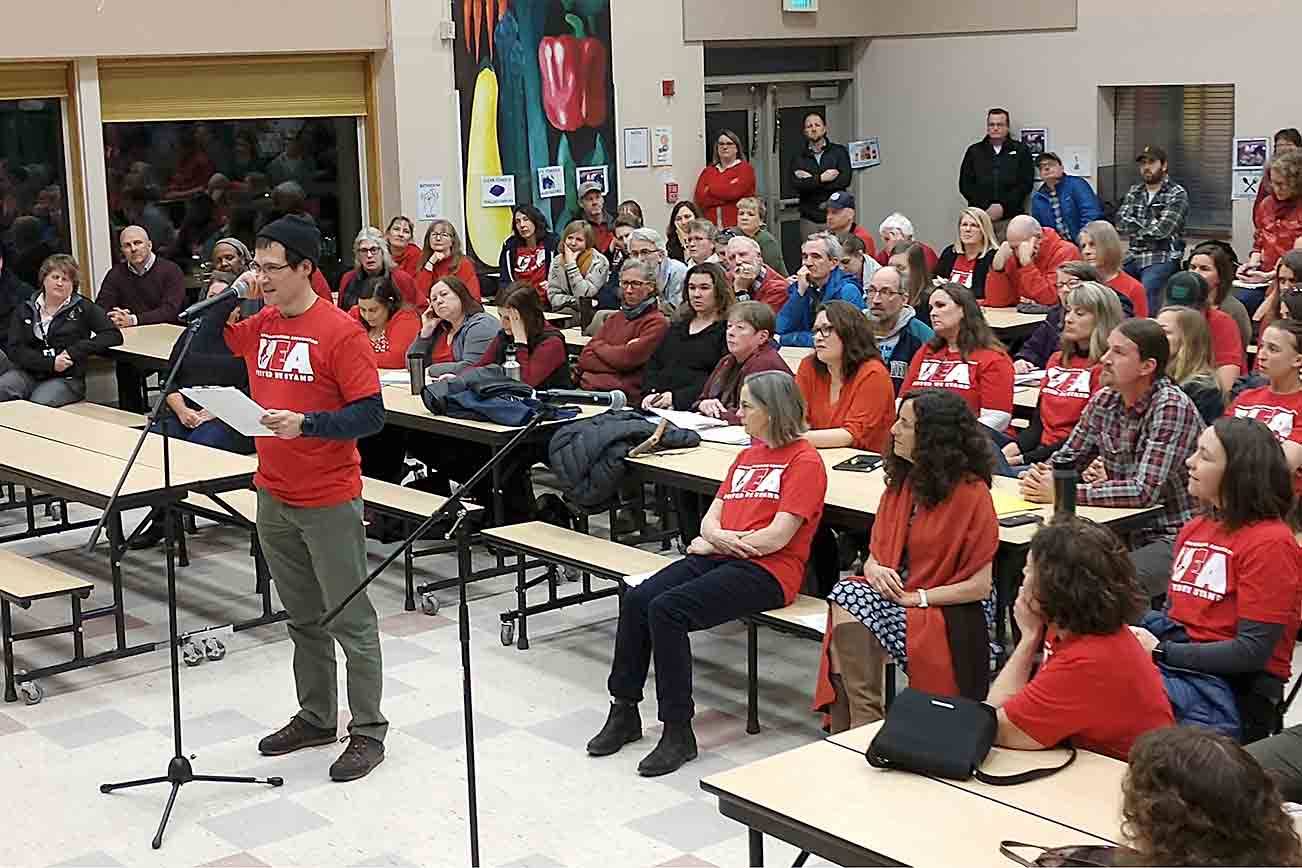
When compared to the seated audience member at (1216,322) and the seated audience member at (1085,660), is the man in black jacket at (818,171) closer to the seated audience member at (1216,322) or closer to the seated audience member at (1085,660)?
the seated audience member at (1216,322)

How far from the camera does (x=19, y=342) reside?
360 inches

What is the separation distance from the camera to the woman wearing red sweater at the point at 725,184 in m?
13.3

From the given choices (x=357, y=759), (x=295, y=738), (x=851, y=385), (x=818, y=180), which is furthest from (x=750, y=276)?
(x=818, y=180)

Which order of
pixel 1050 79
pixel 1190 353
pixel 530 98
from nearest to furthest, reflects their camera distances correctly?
pixel 1190 353, pixel 530 98, pixel 1050 79

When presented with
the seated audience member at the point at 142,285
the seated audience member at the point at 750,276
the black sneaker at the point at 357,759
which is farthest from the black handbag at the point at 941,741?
the seated audience member at the point at 142,285

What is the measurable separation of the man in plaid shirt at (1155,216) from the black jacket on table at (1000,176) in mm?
1436

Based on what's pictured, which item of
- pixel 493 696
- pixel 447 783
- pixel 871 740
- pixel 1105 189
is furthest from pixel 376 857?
pixel 1105 189

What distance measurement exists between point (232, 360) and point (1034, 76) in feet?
25.3

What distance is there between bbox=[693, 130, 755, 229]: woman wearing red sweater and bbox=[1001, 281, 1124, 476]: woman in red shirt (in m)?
6.95

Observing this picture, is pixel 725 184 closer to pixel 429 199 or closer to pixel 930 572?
pixel 429 199

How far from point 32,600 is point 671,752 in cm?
223

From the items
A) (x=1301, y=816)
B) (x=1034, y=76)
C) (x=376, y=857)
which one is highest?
(x=1034, y=76)

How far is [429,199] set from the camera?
39.8ft

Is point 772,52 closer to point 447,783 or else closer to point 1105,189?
point 1105,189
